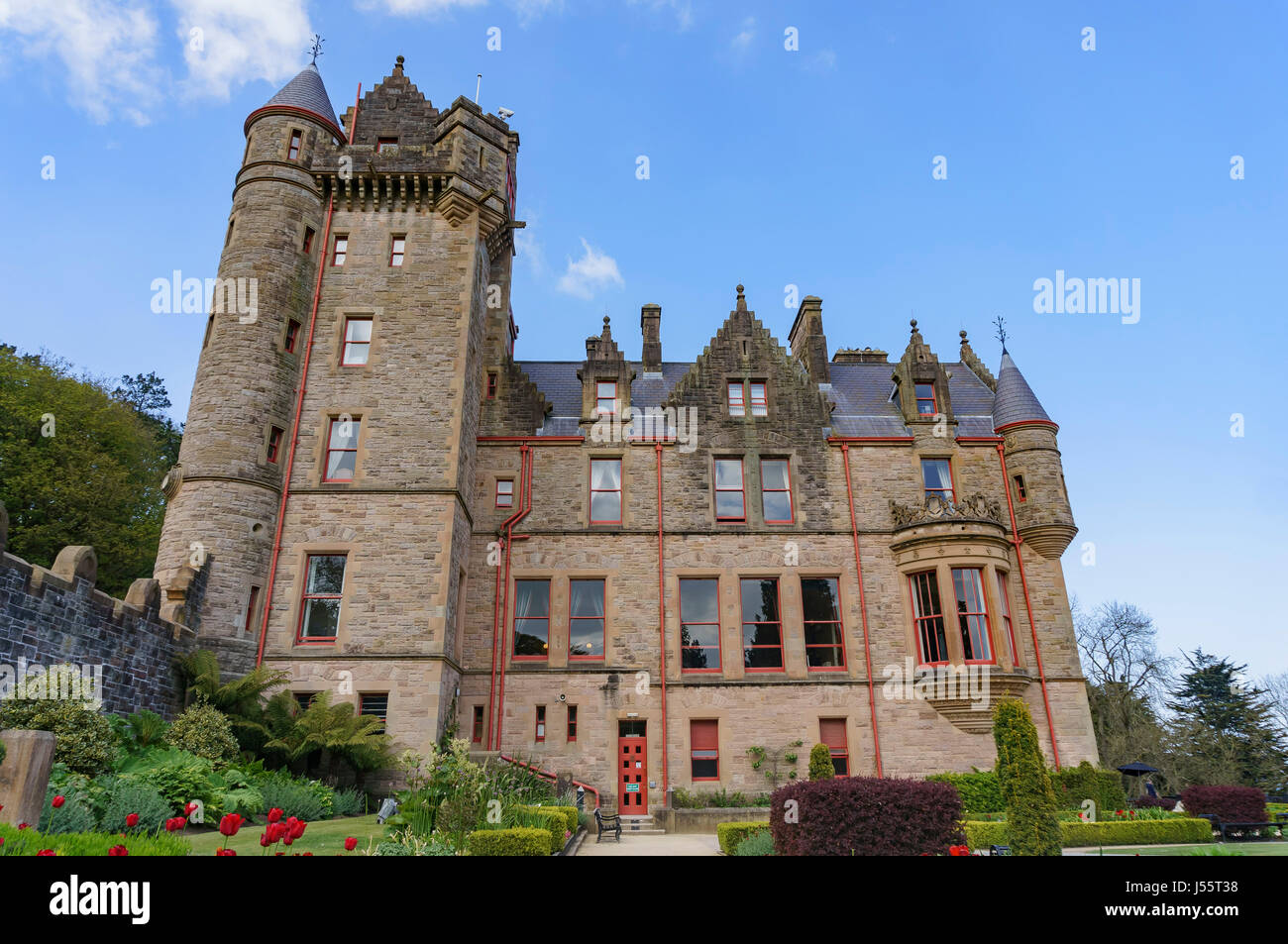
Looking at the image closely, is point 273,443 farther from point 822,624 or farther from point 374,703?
point 822,624

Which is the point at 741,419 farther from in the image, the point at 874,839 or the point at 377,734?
the point at 874,839

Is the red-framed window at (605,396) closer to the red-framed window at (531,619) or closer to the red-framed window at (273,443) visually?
the red-framed window at (531,619)

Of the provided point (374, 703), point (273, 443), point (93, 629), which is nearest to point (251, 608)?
point (374, 703)

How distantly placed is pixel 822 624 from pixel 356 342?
56.3 feet

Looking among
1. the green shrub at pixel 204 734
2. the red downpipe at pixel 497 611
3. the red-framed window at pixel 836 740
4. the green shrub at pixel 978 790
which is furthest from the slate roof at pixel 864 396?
the green shrub at pixel 204 734

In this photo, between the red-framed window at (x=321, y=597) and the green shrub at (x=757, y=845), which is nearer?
the green shrub at (x=757, y=845)

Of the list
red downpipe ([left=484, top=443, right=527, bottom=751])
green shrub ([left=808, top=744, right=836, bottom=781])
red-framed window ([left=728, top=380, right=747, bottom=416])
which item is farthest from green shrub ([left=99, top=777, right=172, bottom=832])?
red-framed window ([left=728, top=380, right=747, bottom=416])

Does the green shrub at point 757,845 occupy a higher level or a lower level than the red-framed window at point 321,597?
lower

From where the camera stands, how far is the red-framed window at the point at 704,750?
21.7 m

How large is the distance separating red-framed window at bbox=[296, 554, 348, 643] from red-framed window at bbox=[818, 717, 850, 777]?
14.3 metres

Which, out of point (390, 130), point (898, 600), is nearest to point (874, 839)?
point (898, 600)

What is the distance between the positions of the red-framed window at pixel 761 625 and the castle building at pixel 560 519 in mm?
96

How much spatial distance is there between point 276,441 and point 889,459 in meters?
19.5

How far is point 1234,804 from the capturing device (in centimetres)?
1864
